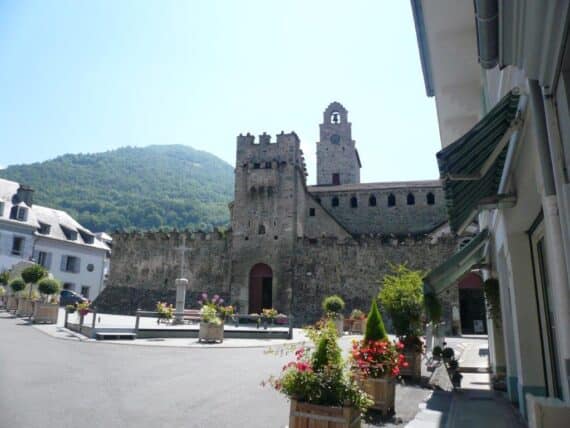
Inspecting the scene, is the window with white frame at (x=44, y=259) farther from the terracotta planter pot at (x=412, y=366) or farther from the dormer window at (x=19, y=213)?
the terracotta planter pot at (x=412, y=366)

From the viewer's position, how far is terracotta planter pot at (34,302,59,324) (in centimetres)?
1941

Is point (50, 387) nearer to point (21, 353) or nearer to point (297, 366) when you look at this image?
point (21, 353)

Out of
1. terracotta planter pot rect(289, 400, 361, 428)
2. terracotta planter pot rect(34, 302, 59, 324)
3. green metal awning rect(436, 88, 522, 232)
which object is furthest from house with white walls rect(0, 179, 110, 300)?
green metal awning rect(436, 88, 522, 232)

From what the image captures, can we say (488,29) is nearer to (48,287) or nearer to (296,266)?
(48,287)

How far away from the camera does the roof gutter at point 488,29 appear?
2.42 m

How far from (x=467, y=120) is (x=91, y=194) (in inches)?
3665

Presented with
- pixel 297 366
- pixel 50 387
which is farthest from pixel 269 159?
pixel 297 366

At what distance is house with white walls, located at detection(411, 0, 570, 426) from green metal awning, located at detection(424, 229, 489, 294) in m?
0.02

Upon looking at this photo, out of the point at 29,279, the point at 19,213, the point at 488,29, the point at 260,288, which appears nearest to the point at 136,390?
the point at 488,29

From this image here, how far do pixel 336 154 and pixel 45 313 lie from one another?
37147 mm

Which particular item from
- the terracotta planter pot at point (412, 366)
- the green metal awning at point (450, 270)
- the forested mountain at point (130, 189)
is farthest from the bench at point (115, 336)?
the forested mountain at point (130, 189)

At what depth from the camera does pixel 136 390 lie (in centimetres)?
715

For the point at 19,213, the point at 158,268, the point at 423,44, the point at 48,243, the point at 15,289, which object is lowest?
the point at 15,289

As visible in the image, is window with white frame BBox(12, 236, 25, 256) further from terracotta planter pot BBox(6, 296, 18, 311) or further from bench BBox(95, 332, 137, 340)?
bench BBox(95, 332, 137, 340)
